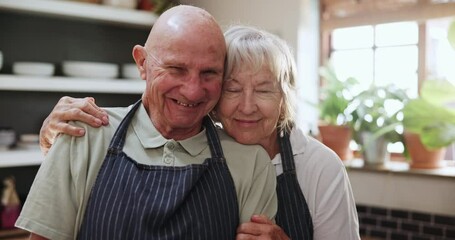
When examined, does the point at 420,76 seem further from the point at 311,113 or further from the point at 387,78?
the point at 311,113

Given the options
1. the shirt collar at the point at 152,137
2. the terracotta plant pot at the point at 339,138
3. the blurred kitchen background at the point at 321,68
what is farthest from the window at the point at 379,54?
the shirt collar at the point at 152,137

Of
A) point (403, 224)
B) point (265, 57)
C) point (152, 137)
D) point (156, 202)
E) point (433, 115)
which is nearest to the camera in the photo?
point (156, 202)

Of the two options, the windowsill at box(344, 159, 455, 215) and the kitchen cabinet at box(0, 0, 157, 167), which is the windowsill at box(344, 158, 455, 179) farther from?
the kitchen cabinet at box(0, 0, 157, 167)

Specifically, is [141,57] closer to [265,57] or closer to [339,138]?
[265,57]

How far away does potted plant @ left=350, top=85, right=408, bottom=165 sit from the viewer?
317 cm

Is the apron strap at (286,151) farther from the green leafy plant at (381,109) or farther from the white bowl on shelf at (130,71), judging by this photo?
the white bowl on shelf at (130,71)

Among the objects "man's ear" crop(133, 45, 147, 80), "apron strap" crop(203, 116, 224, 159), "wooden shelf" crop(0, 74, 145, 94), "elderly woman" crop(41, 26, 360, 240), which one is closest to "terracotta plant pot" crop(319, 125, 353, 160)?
"wooden shelf" crop(0, 74, 145, 94)

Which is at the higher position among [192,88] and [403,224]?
[192,88]

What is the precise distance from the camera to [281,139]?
5.54 ft

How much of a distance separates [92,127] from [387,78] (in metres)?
2.58

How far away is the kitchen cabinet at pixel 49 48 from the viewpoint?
11.2 ft

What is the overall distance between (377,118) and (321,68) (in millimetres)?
561

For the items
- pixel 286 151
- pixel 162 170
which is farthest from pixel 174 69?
pixel 286 151

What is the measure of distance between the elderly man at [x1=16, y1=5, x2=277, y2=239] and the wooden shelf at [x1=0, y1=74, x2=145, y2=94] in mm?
2082
